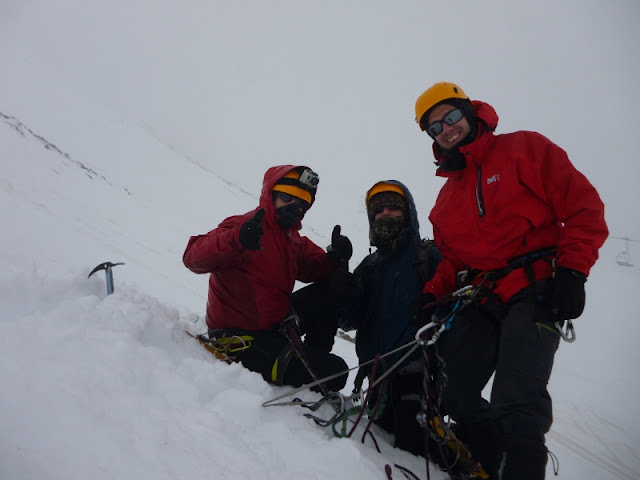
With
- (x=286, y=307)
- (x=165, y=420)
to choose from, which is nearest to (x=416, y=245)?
(x=286, y=307)

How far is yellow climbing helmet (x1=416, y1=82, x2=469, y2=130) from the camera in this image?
229cm

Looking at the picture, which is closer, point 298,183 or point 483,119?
point 483,119

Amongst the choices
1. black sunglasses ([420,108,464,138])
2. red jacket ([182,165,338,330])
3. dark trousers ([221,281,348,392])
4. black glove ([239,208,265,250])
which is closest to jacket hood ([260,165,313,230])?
red jacket ([182,165,338,330])

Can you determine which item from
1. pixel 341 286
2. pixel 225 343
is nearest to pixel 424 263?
pixel 341 286

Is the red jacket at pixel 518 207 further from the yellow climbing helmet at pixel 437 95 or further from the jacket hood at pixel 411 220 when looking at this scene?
the jacket hood at pixel 411 220

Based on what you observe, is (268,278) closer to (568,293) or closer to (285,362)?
(285,362)

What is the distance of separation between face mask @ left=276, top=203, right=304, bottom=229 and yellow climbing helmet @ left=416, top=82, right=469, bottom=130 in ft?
3.90

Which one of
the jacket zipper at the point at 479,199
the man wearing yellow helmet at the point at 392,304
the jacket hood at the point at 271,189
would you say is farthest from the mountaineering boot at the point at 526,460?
the jacket hood at the point at 271,189

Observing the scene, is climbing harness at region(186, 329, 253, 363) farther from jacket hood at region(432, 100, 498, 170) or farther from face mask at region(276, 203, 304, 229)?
jacket hood at region(432, 100, 498, 170)

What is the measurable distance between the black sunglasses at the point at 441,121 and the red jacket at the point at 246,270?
3.71 ft

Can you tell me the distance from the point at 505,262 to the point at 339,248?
147cm

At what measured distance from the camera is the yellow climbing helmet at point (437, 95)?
229 cm

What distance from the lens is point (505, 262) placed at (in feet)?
6.79

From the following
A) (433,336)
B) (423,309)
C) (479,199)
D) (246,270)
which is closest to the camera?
(479,199)
